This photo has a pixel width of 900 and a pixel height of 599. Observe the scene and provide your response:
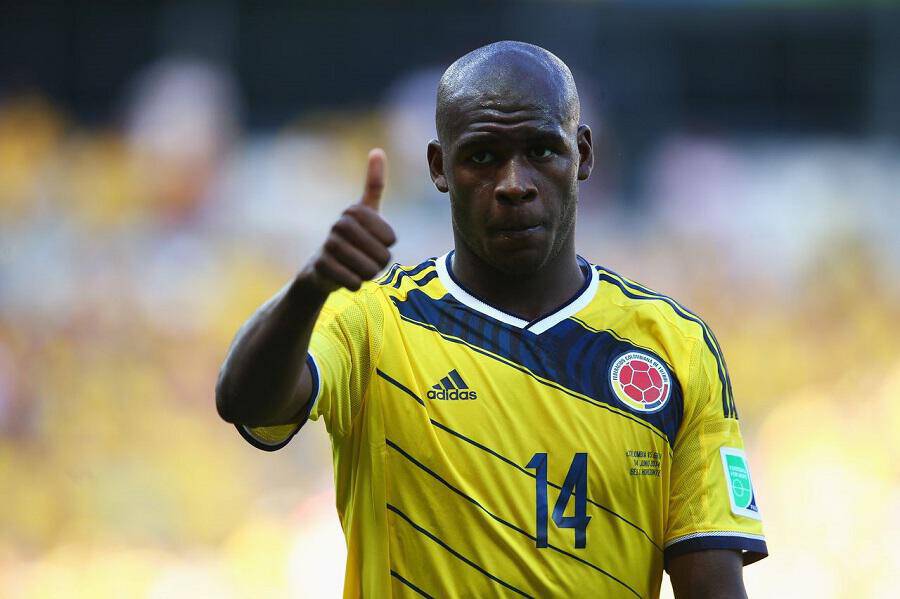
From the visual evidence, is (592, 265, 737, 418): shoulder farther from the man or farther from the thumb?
the thumb

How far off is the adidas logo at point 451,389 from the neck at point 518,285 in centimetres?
25

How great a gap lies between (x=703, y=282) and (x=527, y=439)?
23.2 ft

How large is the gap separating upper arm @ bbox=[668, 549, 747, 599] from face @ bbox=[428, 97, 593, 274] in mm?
779

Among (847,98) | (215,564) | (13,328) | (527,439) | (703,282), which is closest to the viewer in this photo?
(527,439)

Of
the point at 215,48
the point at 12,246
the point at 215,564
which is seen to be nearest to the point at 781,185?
the point at 215,48

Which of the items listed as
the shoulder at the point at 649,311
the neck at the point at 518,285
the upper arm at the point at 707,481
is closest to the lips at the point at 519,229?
the neck at the point at 518,285

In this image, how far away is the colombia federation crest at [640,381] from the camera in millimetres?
2840

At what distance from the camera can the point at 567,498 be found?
2.74m

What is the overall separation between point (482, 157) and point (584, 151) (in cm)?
37

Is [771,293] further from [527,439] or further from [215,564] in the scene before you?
[527,439]

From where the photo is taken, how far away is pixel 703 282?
9594mm

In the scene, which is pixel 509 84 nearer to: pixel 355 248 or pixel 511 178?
pixel 511 178

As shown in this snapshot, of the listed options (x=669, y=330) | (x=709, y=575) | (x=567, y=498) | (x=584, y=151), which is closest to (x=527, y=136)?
(x=584, y=151)

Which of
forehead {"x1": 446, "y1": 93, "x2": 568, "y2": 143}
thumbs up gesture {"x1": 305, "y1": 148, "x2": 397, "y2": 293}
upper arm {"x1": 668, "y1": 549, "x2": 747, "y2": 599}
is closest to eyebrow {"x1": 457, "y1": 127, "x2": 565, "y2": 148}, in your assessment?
forehead {"x1": 446, "y1": 93, "x2": 568, "y2": 143}
